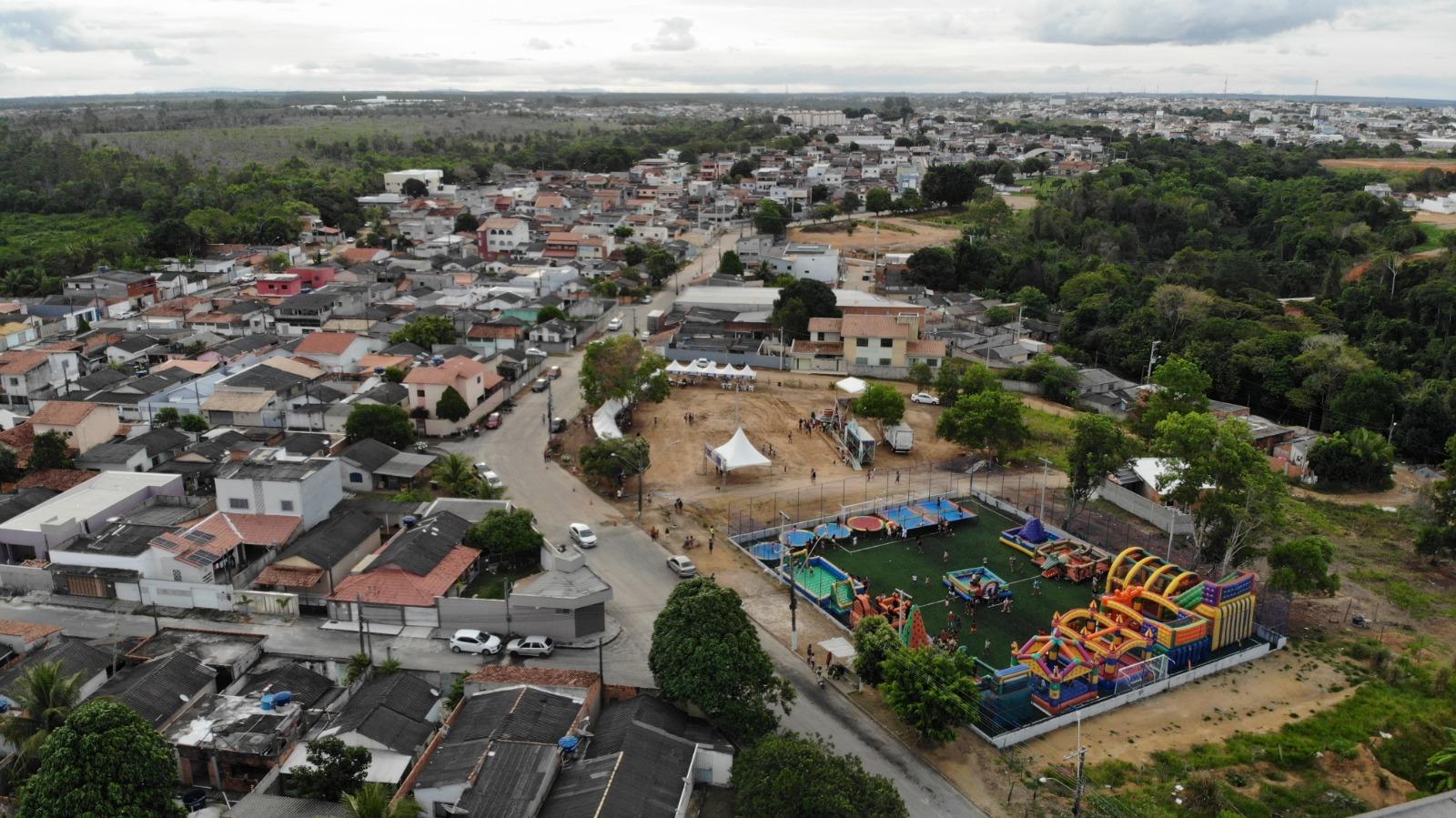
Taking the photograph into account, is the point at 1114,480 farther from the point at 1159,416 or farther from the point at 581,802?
the point at 581,802

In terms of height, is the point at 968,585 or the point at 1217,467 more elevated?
the point at 1217,467

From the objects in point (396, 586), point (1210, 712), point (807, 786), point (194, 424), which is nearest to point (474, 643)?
point (396, 586)

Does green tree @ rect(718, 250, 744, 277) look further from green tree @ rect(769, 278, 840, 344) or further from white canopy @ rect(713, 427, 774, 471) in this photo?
white canopy @ rect(713, 427, 774, 471)

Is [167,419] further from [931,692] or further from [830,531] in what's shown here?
[931,692]

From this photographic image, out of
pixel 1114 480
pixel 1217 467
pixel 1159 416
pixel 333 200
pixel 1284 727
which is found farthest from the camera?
pixel 333 200

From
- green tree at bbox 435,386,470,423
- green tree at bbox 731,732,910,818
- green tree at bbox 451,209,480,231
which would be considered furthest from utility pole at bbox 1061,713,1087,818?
green tree at bbox 451,209,480,231

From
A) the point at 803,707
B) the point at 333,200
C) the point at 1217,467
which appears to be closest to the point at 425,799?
the point at 803,707
